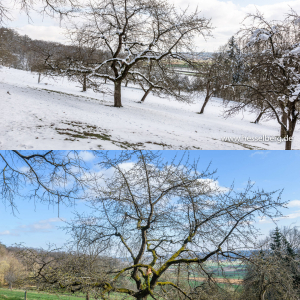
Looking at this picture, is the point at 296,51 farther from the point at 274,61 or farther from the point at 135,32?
→ the point at 135,32

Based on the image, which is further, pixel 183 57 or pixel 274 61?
pixel 183 57

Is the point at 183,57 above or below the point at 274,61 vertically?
above

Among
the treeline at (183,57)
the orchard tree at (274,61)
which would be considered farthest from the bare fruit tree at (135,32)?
the orchard tree at (274,61)

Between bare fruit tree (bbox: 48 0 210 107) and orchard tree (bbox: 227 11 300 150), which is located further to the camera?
bare fruit tree (bbox: 48 0 210 107)

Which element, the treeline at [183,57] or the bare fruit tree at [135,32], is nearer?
the treeline at [183,57]

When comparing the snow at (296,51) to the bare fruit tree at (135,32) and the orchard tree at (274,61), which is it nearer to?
the orchard tree at (274,61)

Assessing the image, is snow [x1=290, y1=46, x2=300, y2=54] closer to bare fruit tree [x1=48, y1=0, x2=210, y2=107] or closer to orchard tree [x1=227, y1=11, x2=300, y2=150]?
orchard tree [x1=227, y1=11, x2=300, y2=150]

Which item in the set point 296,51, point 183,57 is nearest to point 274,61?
point 296,51

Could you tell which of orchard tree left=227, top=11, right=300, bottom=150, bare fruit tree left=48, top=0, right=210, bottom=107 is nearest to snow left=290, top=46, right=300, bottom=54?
orchard tree left=227, top=11, right=300, bottom=150

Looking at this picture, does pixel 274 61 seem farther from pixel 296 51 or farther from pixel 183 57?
pixel 183 57

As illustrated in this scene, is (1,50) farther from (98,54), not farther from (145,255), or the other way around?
(145,255)

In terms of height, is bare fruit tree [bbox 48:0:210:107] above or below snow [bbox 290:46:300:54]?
above

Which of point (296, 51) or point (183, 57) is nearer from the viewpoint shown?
point (296, 51)

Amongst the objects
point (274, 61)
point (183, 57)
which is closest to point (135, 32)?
point (183, 57)
